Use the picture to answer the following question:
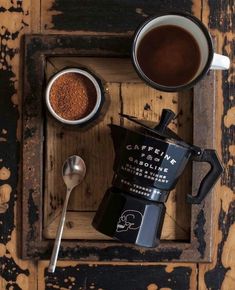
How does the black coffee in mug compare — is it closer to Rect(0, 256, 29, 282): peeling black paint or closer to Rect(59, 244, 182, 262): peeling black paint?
Rect(59, 244, 182, 262): peeling black paint

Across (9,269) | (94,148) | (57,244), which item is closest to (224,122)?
(94,148)

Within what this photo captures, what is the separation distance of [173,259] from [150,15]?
42cm

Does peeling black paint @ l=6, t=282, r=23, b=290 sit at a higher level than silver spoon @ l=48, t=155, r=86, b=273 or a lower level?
lower

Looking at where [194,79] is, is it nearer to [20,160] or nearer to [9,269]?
[20,160]

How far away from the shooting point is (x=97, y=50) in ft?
3.07

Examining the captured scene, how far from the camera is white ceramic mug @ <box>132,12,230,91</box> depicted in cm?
87

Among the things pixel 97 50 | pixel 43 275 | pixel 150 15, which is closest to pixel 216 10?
pixel 150 15

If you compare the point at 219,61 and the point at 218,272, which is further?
the point at 218,272

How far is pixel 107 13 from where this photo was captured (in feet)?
3.14

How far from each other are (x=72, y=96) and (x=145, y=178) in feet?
0.59

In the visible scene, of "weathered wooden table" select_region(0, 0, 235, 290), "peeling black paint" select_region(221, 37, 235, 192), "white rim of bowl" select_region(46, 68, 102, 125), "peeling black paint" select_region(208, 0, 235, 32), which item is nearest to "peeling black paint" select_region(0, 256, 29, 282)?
"weathered wooden table" select_region(0, 0, 235, 290)

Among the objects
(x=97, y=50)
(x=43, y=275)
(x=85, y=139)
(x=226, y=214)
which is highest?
(x=97, y=50)

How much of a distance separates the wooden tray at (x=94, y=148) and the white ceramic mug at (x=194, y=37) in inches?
2.5

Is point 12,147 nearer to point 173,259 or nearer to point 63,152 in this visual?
point 63,152
